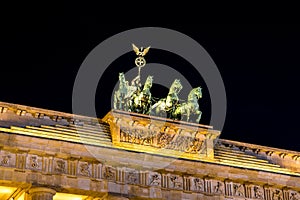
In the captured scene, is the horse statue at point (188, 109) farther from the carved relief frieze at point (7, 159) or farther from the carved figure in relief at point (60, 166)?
the carved relief frieze at point (7, 159)

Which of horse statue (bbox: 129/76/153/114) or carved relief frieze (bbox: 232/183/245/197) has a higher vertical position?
horse statue (bbox: 129/76/153/114)

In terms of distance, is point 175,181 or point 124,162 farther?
point 175,181

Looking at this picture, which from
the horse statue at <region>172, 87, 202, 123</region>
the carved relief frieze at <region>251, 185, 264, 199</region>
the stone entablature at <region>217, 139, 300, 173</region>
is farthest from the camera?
the stone entablature at <region>217, 139, 300, 173</region>

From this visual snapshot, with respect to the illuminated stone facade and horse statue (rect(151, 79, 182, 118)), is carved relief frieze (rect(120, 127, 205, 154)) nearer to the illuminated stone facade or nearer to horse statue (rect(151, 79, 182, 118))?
the illuminated stone facade

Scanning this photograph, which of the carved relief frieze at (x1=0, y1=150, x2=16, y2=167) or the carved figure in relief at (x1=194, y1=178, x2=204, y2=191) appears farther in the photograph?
the carved figure in relief at (x1=194, y1=178, x2=204, y2=191)

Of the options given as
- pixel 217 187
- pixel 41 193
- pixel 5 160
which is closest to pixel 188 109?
pixel 217 187

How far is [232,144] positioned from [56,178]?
1098cm

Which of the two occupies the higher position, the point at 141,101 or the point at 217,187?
the point at 141,101

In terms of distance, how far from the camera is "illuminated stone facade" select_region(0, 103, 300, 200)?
29984mm

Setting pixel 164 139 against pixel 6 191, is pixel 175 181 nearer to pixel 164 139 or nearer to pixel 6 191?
pixel 164 139

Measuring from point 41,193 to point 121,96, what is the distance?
7.37 metres

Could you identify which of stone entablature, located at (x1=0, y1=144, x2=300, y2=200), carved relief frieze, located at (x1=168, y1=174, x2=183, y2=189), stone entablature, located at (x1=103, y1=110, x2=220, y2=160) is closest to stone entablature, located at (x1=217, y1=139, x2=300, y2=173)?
stone entablature, located at (x1=103, y1=110, x2=220, y2=160)

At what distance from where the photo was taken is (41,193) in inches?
1158

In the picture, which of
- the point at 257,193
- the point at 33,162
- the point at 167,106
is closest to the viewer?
the point at 33,162
